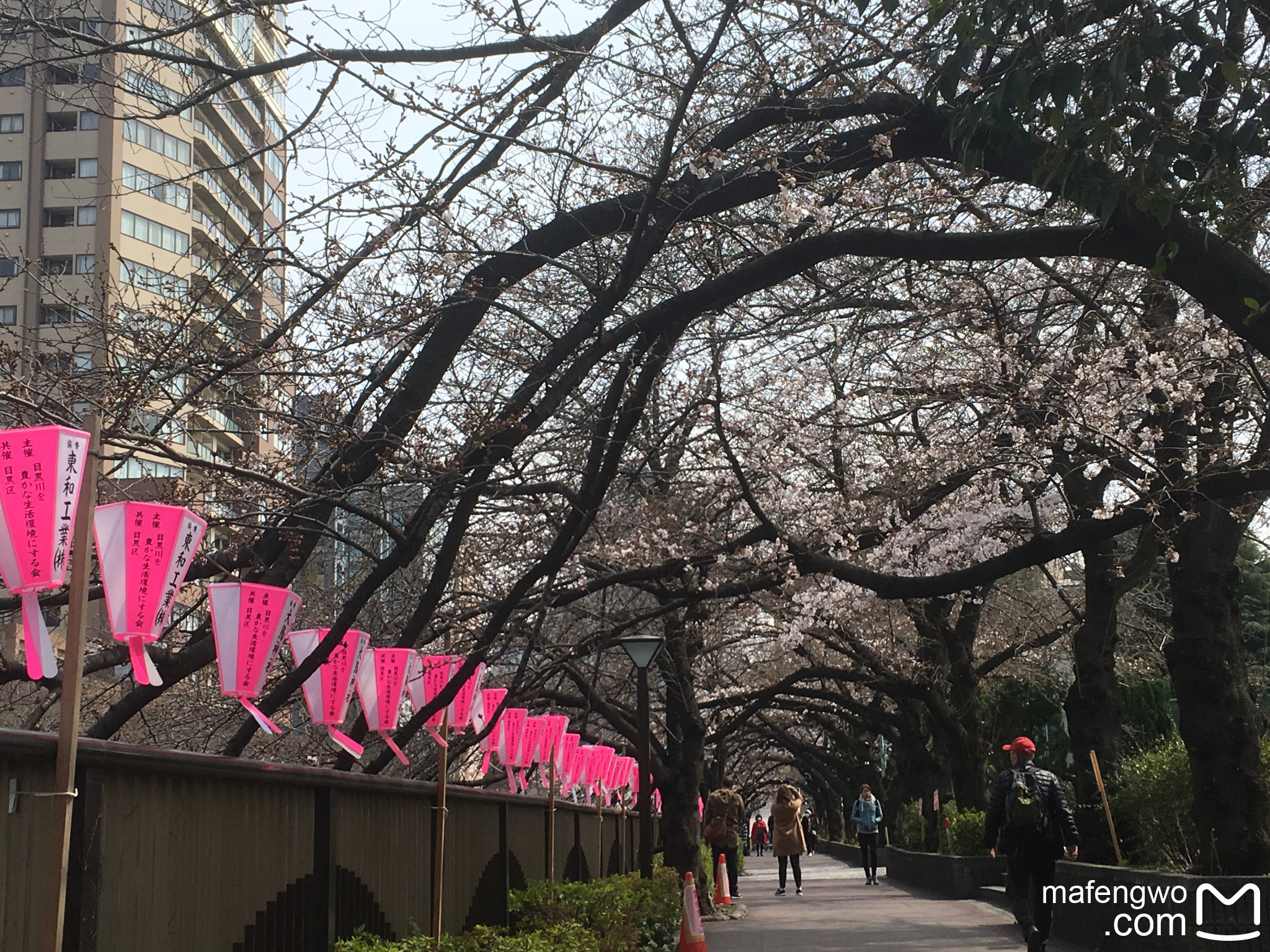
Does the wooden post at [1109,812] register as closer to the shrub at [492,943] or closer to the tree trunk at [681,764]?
the shrub at [492,943]

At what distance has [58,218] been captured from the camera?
1642 inches

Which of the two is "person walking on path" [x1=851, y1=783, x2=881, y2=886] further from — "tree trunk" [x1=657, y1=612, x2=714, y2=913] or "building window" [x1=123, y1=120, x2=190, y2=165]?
"building window" [x1=123, y1=120, x2=190, y2=165]

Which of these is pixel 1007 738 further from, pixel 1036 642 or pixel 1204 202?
pixel 1204 202

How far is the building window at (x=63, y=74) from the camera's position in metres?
7.86

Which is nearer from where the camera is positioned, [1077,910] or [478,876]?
[478,876]

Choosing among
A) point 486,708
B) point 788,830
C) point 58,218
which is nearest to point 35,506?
point 486,708

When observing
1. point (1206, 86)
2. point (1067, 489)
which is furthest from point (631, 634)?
point (1206, 86)

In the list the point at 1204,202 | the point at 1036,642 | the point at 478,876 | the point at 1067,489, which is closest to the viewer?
the point at 1204,202

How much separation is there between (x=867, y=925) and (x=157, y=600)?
12.3m

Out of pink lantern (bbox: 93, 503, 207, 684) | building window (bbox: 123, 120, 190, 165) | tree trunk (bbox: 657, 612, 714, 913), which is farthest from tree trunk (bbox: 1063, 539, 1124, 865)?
building window (bbox: 123, 120, 190, 165)

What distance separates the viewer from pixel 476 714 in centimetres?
1280

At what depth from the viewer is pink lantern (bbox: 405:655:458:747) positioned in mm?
10039

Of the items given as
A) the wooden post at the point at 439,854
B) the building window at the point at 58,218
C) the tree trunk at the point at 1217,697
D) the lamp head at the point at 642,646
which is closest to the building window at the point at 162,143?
the building window at the point at 58,218

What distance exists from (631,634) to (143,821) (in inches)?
429
